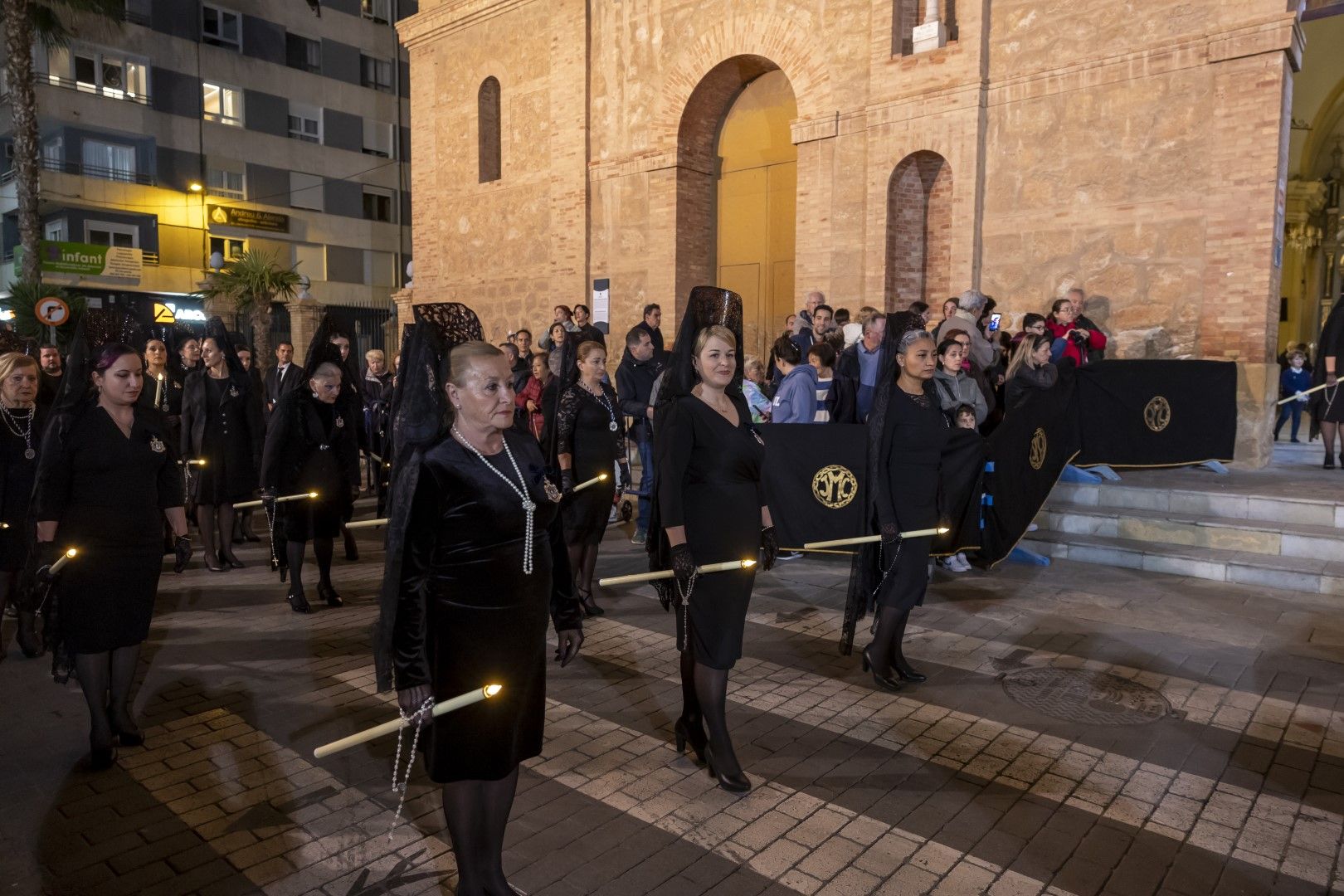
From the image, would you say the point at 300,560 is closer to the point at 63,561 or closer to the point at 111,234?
the point at 63,561

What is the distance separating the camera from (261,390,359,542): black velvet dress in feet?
25.1

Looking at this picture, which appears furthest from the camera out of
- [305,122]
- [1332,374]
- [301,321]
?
[305,122]

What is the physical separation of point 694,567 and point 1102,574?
610 centimetres

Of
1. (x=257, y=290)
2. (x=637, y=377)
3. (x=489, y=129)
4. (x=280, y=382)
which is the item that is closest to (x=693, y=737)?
(x=637, y=377)

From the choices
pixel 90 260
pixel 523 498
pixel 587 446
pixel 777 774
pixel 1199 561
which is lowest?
pixel 777 774

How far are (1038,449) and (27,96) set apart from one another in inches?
1003

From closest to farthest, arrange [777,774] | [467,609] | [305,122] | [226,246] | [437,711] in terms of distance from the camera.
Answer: [437,711] < [467,609] < [777,774] < [226,246] < [305,122]

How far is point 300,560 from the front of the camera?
7.81 meters

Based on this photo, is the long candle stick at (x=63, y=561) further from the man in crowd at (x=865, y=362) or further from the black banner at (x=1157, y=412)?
the black banner at (x=1157, y=412)

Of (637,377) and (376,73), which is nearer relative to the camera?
(637,377)

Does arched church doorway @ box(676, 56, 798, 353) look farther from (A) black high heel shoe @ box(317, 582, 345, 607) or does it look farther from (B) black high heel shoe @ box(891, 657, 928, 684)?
(B) black high heel shoe @ box(891, 657, 928, 684)

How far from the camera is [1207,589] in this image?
8297mm

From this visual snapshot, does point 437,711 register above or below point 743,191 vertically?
below

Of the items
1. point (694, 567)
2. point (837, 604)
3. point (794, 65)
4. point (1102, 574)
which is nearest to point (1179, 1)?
point (794, 65)
